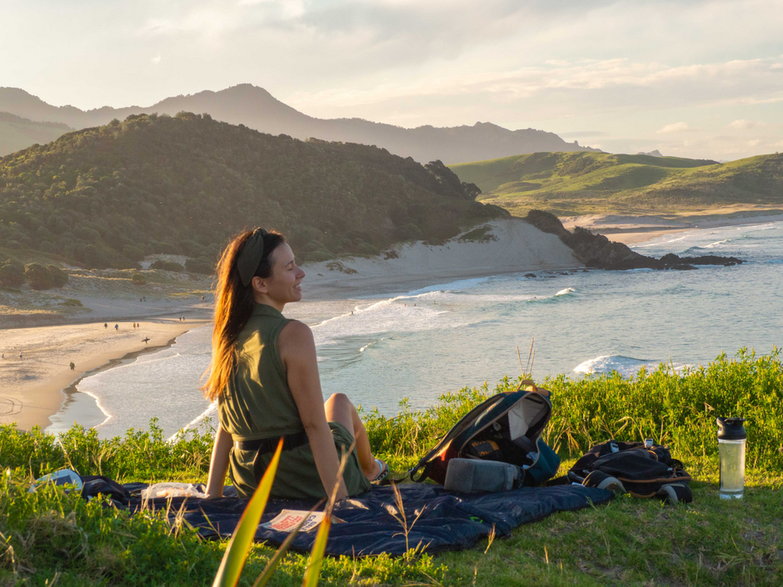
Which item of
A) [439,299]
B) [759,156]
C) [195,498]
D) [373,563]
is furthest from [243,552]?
[759,156]

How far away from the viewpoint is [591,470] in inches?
192

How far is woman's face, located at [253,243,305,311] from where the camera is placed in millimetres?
4113

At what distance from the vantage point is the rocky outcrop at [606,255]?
45.7 meters

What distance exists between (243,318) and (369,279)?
37.8 m

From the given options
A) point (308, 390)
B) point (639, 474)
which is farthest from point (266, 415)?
point (639, 474)

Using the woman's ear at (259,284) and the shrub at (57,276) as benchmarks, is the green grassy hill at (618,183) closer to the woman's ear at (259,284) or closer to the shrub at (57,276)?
the shrub at (57,276)

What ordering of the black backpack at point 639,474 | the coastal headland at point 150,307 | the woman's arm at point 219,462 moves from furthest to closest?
the coastal headland at point 150,307 < the black backpack at point 639,474 < the woman's arm at point 219,462

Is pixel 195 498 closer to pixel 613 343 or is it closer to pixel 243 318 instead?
pixel 243 318

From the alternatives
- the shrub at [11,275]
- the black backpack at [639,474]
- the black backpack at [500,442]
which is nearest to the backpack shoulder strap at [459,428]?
the black backpack at [500,442]

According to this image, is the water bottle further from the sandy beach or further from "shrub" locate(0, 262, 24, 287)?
the sandy beach

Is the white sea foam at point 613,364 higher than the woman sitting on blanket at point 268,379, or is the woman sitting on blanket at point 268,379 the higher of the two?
the woman sitting on blanket at point 268,379

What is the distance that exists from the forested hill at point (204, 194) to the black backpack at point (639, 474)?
34868 millimetres

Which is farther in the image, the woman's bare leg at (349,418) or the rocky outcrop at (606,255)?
the rocky outcrop at (606,255)

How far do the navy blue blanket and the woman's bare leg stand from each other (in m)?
0.31
